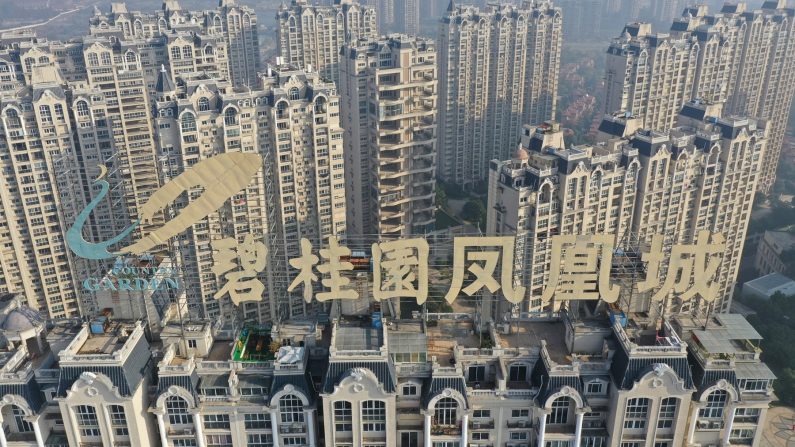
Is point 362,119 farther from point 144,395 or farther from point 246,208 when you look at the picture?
point 144,395

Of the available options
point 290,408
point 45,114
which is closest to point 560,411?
point 290,408

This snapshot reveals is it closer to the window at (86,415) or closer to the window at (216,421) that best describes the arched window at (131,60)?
the window at (86,415)

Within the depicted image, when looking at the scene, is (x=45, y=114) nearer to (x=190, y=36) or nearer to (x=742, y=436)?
(x=190, y=36)

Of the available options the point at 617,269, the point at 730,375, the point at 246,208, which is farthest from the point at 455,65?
the point at 730,375

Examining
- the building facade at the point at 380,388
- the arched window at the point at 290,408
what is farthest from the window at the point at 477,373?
the arched window at the point at 290,408

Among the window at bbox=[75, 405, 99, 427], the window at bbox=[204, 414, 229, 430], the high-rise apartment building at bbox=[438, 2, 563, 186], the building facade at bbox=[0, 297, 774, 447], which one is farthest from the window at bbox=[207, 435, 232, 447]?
the high-rise apartment building at bbox=[438, 2, 563, 186]

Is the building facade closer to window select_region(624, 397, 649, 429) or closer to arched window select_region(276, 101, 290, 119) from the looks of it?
window select_region(624, 397, 649, 429)
